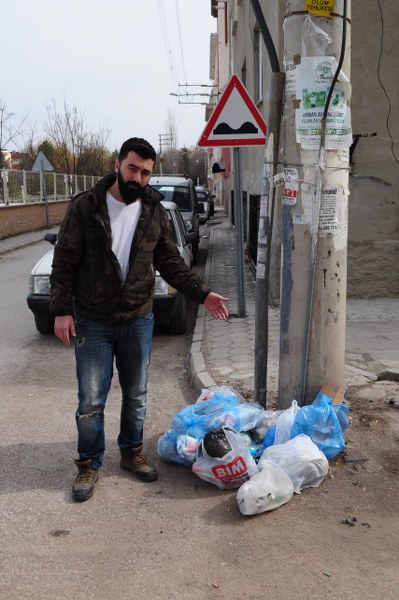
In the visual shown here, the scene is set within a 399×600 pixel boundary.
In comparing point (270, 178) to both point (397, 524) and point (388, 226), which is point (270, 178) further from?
point (388, 226)

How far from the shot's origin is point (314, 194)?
389cm

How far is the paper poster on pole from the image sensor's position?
12.3 feet

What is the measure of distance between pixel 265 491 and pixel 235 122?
493 cm

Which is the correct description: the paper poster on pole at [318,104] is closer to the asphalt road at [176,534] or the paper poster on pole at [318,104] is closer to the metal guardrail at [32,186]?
the asphalt road at [176,534]

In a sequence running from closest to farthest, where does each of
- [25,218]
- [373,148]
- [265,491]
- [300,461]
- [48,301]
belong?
[265,491] → [300,461] → [48,301] → [373,148] → [25,218]

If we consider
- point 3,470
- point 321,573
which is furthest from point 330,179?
point 3,470

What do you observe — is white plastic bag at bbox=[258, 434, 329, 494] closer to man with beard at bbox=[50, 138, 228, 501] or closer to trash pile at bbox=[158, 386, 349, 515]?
trash pile at bbox=[158, 386, 349, 515]

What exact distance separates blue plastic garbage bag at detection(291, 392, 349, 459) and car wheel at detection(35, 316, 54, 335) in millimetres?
4287

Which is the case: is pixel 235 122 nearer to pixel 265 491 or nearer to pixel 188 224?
pixel 265 491

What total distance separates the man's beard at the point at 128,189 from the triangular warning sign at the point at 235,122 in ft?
12.7

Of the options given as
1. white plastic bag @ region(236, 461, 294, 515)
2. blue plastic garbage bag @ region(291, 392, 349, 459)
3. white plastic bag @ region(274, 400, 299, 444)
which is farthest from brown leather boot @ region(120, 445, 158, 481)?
blue plastic garbage bag @ region(291, 392, 349, 459)

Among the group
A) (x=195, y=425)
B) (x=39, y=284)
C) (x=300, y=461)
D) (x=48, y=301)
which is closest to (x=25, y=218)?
(x=39, y=284)

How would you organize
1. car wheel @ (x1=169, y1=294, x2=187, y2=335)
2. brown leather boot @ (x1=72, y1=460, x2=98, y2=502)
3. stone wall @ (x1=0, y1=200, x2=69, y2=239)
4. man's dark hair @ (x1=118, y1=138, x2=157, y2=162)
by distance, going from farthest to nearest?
1. stone wall @ (x1=0, y1=200, x2=69, y2=239)
2. car wheel @ (x1=169, y1=294, x2=187, y2=335)
3. brown leather boot @ (x1=72, y1=460, x2=98, y2=502)
4. man's dark hair @ (x1=118, y1=138, x2=157, y2=162)

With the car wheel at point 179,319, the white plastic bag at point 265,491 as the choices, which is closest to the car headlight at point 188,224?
the car wheel at point 179,319
